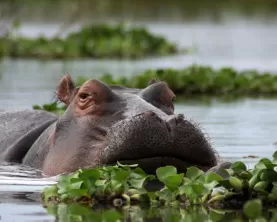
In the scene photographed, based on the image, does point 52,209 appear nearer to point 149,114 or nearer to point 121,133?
point 121,133

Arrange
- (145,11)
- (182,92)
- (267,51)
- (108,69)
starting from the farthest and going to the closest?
1. (145,11)
2. (267,51)
3. (108,69)
4. (182,92)

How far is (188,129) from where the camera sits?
241 inches

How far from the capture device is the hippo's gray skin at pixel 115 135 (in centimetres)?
605

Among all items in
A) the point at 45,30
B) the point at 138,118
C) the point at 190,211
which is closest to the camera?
the point at 190,211

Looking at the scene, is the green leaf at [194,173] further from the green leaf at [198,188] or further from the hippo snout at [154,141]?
the hippo snout at [154,141]

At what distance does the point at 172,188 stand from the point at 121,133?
71 centimetres

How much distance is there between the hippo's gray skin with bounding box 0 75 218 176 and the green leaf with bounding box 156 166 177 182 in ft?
1.59

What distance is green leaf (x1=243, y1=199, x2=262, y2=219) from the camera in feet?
15.9

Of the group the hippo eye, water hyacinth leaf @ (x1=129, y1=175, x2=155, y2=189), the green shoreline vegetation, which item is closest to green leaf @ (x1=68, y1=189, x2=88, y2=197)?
water hyacinth leaf @ (x1=129, y1=175, x2=155, y2=189)

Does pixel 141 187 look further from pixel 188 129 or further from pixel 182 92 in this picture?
pixel 182 92

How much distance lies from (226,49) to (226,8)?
17.6 m

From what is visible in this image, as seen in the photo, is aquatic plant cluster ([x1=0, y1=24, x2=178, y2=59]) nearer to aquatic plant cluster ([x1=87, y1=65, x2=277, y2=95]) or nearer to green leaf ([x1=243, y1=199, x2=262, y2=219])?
aquatic plant cluster ([x1=87, y1=65, x2=277, y2=95])

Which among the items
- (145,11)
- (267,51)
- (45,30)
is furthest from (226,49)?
(145,11)

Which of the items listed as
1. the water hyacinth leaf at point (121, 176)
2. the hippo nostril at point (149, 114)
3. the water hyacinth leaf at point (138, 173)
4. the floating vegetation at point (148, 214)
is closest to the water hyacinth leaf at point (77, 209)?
the floating vegetation at point (148, 214)
